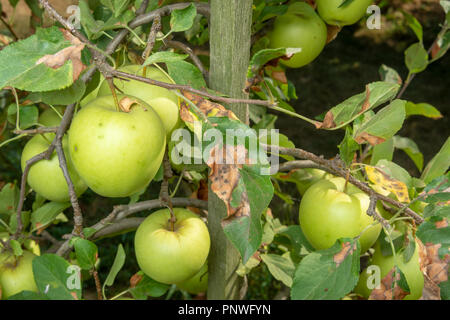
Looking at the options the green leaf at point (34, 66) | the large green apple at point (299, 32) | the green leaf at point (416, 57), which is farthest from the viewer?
the green leaf at point (416, 57)

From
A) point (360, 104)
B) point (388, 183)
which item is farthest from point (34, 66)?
point (388, 183)

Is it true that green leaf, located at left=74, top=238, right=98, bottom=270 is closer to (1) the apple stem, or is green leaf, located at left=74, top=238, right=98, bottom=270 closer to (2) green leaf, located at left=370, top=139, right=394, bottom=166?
(1) the apple stem

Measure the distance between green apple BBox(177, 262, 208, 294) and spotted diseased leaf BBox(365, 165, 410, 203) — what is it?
0.35 m

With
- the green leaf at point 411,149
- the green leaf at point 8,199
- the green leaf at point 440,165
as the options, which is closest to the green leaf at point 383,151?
the green leaf at point 440,165

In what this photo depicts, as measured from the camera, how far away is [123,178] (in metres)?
0.51

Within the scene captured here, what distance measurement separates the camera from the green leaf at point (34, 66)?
0.45 m

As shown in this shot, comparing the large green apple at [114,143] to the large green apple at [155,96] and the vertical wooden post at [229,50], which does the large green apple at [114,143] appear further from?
the vertical wooden post at [229,50]

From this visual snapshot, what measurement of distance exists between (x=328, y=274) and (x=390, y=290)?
11 centimetres

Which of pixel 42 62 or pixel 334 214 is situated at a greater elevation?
pixel 42 62

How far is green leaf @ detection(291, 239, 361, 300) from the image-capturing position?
56cm

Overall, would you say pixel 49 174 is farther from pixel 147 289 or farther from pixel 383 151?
pixel 383 151

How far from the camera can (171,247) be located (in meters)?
0.67

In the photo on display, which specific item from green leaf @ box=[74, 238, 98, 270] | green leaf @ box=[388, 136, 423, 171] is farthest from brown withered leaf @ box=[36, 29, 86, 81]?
green leaf @ box=[388, 136, 423, 171]

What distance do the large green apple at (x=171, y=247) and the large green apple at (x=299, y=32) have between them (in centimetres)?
31
